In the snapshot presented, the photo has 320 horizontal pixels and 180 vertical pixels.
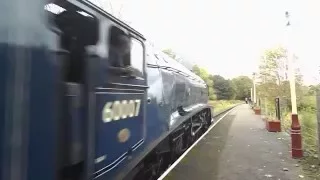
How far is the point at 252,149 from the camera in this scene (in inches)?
460

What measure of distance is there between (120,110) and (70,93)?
3.52ft

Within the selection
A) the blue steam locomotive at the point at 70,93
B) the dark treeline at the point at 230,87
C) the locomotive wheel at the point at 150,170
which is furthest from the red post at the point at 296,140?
the dark treeline at the point at 230,87

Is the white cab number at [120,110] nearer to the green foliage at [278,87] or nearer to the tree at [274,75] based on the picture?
the green foliage at [278,87]

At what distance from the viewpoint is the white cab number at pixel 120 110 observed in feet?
12.5

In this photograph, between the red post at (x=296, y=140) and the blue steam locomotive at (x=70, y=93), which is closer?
the blue steam locomotive at (x=70, y=93)

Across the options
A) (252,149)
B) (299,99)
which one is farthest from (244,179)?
(299,99)

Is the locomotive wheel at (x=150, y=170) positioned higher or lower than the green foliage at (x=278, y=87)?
lower

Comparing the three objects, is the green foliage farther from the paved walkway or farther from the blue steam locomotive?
the blue steam locomotive

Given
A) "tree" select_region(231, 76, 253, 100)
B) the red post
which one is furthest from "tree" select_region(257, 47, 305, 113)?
"tree" select_region(231, 76, 253, 100)

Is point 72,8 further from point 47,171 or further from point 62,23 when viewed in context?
point 47,171

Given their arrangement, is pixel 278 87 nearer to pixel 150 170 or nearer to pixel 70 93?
pixel 150 170

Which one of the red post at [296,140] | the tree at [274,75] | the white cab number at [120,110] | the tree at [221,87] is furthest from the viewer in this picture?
the tree at [221,87]

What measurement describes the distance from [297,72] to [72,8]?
94.9 feet

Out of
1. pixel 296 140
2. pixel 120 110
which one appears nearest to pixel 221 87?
pixel 296 140
